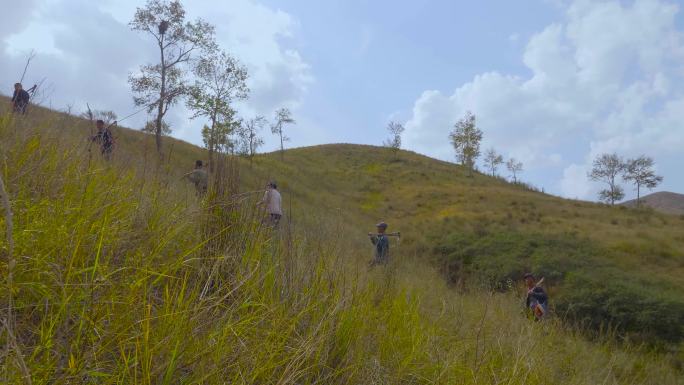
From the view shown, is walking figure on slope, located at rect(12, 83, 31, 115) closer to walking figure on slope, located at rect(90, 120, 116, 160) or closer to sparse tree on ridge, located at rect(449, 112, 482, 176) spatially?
walking figure on slope, located at rect(90, 120, 116, 160)

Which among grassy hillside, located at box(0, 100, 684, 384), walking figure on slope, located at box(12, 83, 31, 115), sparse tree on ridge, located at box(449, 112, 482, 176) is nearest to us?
grassy hillside, located at box(0, 100, 684, 384)

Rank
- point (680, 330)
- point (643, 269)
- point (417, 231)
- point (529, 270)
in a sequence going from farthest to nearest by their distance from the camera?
1. point (417, 231)
2. point (643, 269)
3. point (529, 270)
4. point (680, 330)

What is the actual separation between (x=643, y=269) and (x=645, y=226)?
1254 centimetres

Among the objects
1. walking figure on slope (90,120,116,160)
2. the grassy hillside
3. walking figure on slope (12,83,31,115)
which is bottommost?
the grassy hillside

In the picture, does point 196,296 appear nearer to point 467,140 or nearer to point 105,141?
point 105,141

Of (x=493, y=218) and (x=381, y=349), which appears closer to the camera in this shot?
(x=381, y=349)

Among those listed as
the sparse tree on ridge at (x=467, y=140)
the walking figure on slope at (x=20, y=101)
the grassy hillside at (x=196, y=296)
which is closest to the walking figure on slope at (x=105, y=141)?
the grassy hillside at (x=196, y=296)

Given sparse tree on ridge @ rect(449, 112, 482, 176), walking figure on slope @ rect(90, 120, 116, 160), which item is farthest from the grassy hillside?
sparse tree on ridge @ rect(449, 112, 482, 176)

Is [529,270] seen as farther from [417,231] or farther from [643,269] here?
[417,231]

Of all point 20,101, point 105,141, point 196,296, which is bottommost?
point 196,296

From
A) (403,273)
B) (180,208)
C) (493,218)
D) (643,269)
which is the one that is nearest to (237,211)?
(180,208)

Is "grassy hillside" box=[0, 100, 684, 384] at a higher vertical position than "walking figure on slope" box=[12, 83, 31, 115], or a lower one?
lower

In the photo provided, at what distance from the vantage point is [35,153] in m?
2.98

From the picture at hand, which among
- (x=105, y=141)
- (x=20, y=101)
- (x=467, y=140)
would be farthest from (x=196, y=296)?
(x=467, y=140)
